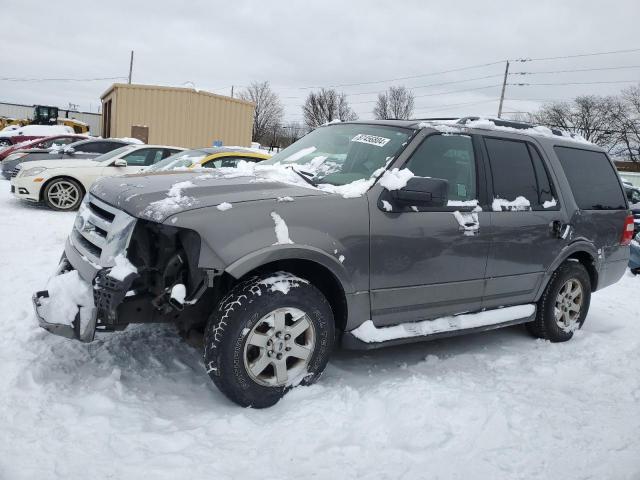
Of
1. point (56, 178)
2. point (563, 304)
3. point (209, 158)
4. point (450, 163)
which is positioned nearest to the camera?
point (450, 163)

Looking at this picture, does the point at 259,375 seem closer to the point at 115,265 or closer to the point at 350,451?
the point at 350,451

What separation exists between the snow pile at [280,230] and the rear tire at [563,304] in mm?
2781

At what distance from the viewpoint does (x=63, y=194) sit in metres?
9.87

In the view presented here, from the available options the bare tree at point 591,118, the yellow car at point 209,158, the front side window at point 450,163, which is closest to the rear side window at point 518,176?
the front side window at point 450,163

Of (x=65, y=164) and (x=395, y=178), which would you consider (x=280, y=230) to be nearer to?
(x=395, y=178)

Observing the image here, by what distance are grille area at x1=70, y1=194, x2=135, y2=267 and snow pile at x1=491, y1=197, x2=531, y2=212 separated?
2659mm

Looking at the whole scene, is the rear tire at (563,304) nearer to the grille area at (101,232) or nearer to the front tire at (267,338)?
the front tire at (267,338)

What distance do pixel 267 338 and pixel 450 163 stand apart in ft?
6.24

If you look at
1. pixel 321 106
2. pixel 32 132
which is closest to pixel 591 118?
pixel 321 106

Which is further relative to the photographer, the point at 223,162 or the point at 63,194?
the point at 63,194

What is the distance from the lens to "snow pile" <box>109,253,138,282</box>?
9.39ft

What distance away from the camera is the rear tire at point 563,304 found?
4.76m

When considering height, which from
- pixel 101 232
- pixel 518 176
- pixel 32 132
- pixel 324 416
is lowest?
pixel 324 416

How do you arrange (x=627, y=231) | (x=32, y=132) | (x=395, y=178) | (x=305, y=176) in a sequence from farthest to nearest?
(x=32, y=132) < (x=627, y=231) < (x=305, y=176) < (x=395, y=178)
